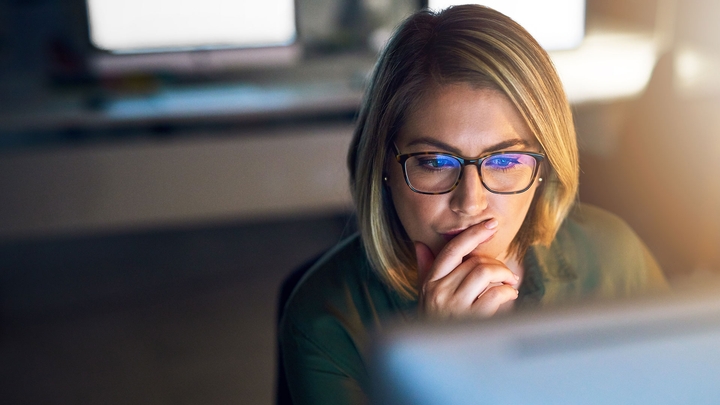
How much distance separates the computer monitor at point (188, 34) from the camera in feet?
8.55

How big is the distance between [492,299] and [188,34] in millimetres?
2327

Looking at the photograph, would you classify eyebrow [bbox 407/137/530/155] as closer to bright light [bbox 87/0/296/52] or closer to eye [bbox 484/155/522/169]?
eye [bbox 484/155/522/169]

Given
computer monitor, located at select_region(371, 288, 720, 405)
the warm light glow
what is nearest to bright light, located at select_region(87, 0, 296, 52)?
the warm light glow

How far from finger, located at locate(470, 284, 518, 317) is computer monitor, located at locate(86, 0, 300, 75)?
2.26m

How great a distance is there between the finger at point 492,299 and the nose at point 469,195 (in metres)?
0.11

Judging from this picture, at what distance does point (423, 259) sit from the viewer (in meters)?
0.79

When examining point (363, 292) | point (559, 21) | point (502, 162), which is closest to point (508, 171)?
point (502, 162)

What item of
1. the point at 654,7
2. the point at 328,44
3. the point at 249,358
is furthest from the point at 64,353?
the point at 654,7

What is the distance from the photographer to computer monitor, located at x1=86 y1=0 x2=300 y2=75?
261cm

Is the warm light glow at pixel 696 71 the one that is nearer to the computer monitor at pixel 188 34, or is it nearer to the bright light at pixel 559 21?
the bright light at pixel 559 21

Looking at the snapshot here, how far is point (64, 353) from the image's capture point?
2312 millimetres

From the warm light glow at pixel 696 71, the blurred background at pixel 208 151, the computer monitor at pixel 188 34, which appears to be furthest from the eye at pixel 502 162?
the computer monitor at pixel 188 34

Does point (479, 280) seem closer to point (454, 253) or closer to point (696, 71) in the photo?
point (454, 253)

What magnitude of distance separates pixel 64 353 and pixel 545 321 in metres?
2.37
